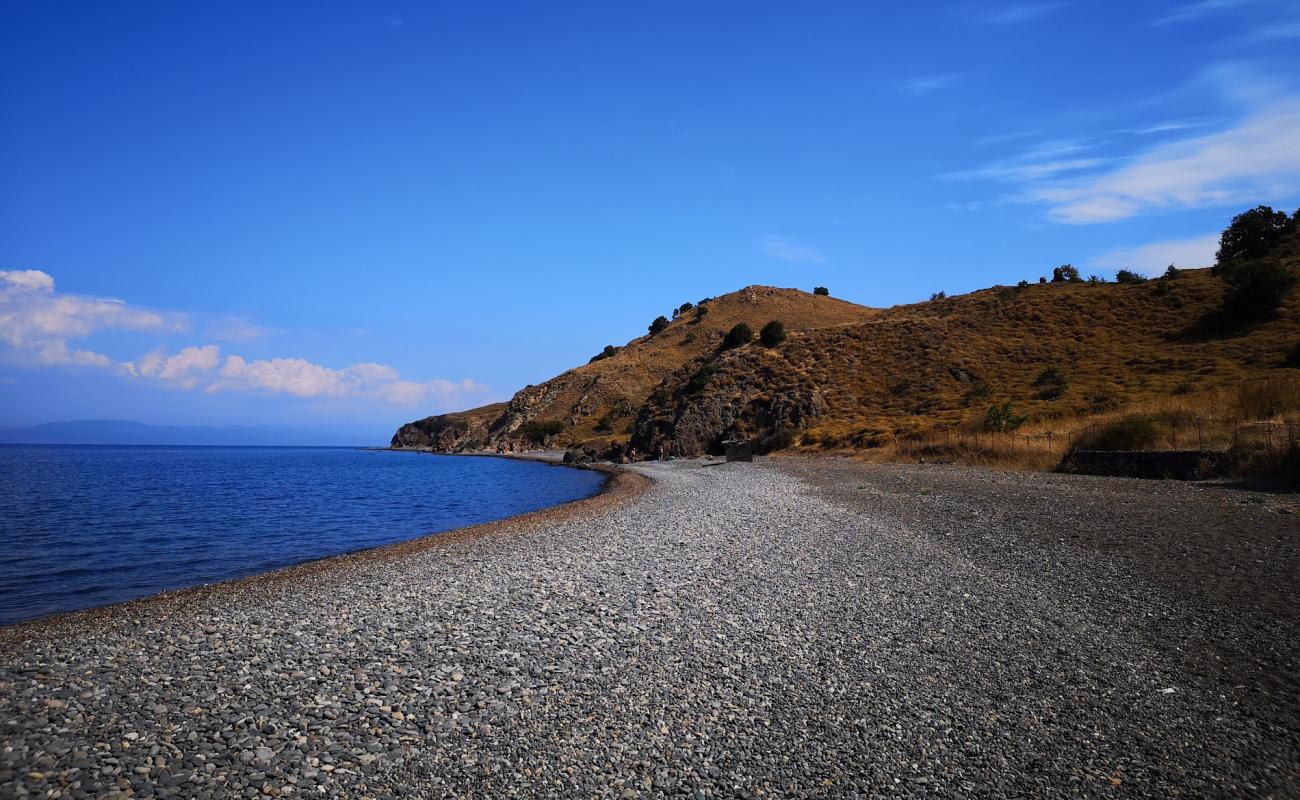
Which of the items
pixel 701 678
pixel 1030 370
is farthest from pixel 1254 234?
pixel 701 678

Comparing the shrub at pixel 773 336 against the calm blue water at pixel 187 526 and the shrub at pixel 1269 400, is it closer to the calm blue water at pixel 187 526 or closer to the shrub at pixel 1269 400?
the calm blue water at pixel 187 526

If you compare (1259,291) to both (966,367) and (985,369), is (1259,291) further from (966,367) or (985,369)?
(966,367)

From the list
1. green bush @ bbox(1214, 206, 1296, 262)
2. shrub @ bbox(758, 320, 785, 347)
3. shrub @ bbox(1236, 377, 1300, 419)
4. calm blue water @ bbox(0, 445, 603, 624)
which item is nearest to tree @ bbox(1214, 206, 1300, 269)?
green bush @ bbox(1214, 206, 1296, 262)

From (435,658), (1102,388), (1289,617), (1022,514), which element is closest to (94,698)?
(435,658)

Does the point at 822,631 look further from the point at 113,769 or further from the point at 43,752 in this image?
the point at 43,752

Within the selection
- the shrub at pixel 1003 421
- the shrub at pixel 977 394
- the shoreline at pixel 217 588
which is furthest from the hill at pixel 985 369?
the shoreline at pixel 217 588

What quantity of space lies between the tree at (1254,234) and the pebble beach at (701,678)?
235 ft

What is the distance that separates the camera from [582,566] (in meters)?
13.1

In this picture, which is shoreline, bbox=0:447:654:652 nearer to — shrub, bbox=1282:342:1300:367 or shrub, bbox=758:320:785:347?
shrub, bbox=1282:342:1300:367

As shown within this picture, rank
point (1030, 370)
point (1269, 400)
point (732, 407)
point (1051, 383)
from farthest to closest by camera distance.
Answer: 1. point (732, 407)
2. point (1030, 370)
3. point (1051, 383)
4. point (1269, 400)

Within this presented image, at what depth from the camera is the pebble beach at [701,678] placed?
5227 millimetres

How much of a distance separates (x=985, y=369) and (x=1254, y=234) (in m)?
36.8

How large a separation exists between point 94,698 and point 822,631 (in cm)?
801

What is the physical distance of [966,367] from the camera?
186 feet
